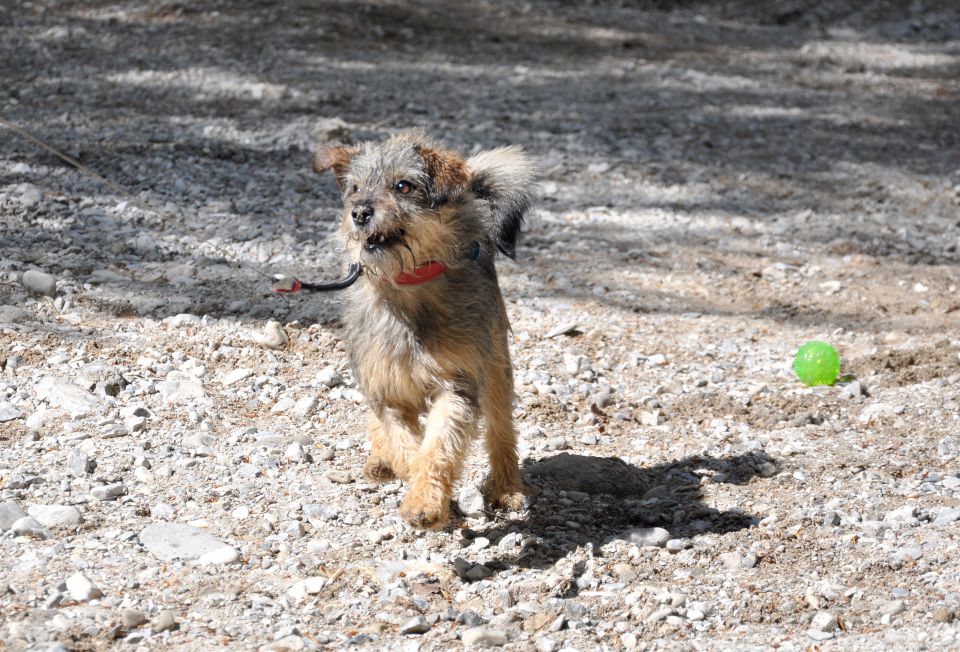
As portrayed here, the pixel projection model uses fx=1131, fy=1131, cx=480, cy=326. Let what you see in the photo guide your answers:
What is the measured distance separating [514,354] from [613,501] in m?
2.00

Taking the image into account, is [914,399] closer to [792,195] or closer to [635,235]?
[635,235]

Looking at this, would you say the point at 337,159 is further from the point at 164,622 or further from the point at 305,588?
the point at 164,622

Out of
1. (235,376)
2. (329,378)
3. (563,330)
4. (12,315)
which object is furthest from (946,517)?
(12,315)

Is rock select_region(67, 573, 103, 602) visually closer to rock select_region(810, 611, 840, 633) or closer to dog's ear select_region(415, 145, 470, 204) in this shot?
dog's ear select_region(415, 145, 470, 204)

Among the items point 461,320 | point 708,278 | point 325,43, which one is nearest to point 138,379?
point 461,320

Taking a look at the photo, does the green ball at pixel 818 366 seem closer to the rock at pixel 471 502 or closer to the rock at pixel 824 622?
the rock at pixel 471 502

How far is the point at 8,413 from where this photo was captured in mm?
5941

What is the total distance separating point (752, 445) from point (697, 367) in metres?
1.23

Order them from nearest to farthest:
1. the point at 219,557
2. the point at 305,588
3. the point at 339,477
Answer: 1. the point at 305,588
2. the point at 219,557
3. the point at 339,477

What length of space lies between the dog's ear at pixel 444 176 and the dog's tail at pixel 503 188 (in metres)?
0.30

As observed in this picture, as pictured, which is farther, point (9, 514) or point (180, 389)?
point (180, 389)

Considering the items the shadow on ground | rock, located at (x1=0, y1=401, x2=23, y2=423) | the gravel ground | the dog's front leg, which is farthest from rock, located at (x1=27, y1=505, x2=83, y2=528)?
the shadow on ground

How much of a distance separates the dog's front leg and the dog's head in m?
0.65

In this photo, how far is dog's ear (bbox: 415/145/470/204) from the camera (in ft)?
16.6
